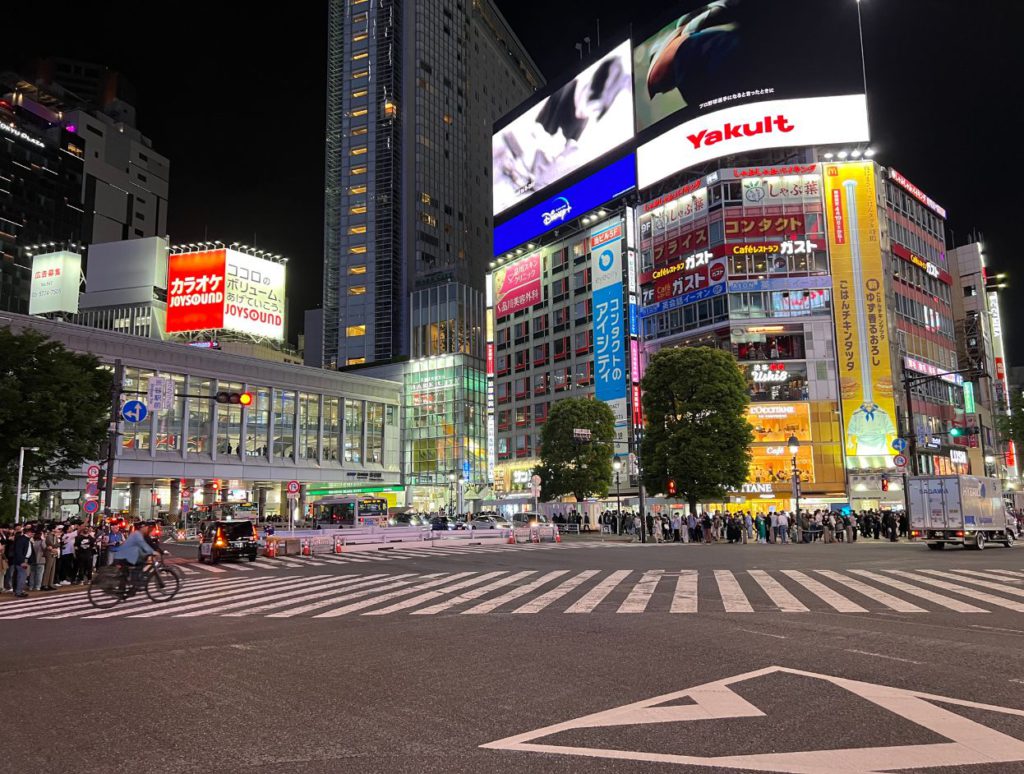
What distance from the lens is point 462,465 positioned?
87.5 meters

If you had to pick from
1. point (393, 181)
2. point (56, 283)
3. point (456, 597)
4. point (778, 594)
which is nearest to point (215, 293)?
point (56, 283)

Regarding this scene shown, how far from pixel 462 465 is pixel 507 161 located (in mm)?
37865

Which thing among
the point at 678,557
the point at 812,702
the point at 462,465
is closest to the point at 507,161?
the point at 462,465

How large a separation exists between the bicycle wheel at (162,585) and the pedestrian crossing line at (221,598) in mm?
724

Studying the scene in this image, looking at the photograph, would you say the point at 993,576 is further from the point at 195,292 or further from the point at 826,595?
the point at 195,292

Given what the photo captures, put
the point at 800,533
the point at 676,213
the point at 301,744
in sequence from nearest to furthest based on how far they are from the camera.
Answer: the point at 301,744, the point at 800,533, the point at 676,213

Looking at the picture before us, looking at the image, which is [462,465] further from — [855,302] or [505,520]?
[855,302]

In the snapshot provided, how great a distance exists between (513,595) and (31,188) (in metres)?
135

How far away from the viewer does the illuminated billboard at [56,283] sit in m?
75.4

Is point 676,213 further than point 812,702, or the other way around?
point 676,213

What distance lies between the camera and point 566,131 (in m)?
80.9

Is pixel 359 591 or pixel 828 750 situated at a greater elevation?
pixel 828 750

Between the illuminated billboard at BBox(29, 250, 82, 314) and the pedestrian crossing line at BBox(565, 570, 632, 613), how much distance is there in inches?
2992

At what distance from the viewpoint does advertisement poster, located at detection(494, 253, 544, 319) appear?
8244 centimetres
